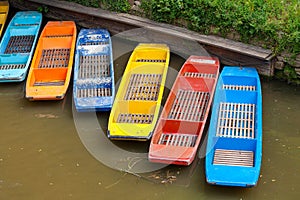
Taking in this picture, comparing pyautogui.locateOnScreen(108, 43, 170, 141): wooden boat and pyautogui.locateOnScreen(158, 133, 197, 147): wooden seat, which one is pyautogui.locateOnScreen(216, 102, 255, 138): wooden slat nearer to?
pyautogui.locateOnScreen(158, 133, 197, 147): wooden seat

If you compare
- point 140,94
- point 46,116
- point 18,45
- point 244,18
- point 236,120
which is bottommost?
point 46,116

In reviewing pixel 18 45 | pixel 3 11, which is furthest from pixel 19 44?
pixel 3 11

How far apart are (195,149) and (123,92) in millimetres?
1809

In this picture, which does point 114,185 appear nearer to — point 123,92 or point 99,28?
point 123,92

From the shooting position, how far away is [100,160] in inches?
262

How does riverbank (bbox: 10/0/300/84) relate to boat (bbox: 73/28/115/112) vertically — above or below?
above

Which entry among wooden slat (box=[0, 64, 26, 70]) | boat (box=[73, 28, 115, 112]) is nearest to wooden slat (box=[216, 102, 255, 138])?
boat (box=[73, 28, 115, 112])

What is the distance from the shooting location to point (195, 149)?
251 inches

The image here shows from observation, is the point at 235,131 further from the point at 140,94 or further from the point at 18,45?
the point at 18,45

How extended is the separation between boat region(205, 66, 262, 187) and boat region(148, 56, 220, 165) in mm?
180

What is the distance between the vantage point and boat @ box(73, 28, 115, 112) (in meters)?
7.41

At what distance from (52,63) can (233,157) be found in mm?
3782

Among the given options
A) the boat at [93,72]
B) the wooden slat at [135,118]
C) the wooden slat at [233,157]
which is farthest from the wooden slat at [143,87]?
the wooden slat at [233,157]

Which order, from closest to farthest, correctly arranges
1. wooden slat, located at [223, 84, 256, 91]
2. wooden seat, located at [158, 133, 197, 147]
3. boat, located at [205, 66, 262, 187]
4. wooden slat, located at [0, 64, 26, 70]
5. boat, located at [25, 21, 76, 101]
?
boat, located at [205, 66, 262, 187] < wooden seat, located at [158, 133, 197, 147] < wooden slat, located at [223, 84, 256, 91] < boat, located at [25, 21, 76, 101] < wooden slat, located at [0, 64, 26, 70]
